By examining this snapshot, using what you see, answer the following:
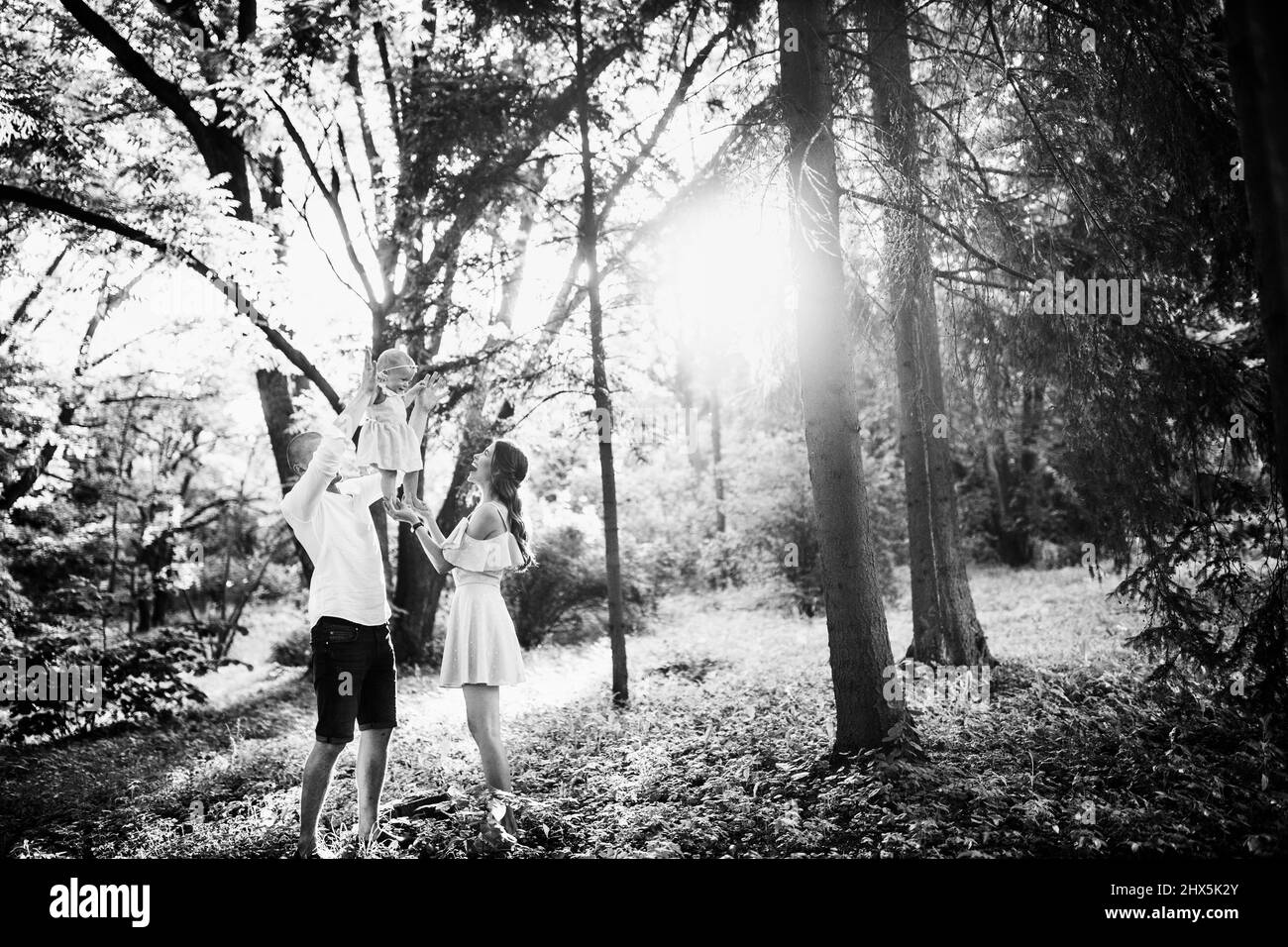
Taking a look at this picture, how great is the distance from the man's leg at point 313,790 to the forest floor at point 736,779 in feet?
1.40

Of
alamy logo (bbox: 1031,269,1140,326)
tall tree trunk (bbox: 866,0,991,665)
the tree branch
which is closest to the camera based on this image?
alamy logo (bbox: 1031,269,1140,326)

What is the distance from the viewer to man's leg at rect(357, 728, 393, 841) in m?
4.07

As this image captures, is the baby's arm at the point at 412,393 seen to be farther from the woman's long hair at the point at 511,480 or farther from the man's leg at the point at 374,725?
the man's leg at the point at 374,725

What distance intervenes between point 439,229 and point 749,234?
400 centimetres

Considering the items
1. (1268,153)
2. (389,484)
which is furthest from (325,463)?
(1268,153)

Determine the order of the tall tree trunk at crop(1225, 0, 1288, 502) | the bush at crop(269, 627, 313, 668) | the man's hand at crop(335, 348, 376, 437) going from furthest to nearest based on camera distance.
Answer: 1. the bush at crop(269, 627, 313, 668)
2. the man's hand at crop(335, 348, 376, 437)
3. the tall tree trunk at crop(1225, 0, 1288, 502)

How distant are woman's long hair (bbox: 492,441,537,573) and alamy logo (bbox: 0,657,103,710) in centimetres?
672

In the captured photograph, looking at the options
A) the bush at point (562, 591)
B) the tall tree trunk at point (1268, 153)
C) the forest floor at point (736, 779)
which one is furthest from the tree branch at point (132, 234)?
the tall tree trunk at point (1268, 153)

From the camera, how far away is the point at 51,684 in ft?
27.0

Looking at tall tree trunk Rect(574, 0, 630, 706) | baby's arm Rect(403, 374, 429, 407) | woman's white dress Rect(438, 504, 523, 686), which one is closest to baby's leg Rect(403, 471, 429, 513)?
woman's white dress Rect(438, 504, 523, 686)

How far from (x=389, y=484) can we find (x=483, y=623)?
0.89 meters

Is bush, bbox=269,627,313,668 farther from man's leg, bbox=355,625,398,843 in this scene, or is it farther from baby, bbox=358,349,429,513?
baby, bbox=358,349,429,513

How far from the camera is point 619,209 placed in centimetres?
838
